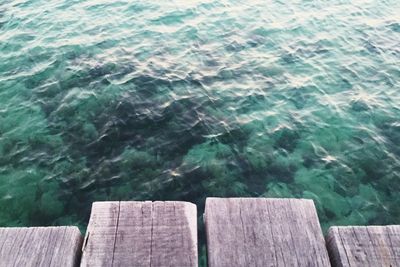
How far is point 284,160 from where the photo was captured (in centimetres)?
869

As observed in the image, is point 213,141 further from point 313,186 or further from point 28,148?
point 28,148

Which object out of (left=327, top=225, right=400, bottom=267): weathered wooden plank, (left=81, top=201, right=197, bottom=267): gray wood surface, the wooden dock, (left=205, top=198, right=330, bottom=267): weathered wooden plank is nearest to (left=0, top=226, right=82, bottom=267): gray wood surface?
the wooden dock

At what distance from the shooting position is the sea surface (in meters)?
7.98

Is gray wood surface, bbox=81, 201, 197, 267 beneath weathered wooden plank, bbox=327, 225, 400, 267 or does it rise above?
above

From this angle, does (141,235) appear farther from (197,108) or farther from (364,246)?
(197,108)

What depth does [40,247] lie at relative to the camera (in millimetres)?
3012

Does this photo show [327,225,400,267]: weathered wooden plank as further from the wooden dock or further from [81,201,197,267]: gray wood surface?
[81,201,197,267]: gray wood surface

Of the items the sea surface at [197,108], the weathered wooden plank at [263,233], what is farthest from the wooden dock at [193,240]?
the sea surface at [197,108]

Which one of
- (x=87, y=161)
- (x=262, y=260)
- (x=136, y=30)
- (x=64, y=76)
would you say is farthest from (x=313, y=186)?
(x=136, y=30)

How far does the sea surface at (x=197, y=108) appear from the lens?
7.98 metres

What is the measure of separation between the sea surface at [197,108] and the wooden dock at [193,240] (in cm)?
440

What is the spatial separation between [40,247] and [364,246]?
2471 millimetres

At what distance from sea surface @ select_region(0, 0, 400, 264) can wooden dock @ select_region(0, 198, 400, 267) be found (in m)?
4.40

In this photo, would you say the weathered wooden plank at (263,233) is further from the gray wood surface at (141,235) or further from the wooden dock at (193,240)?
the gray wood surface at (141,235)
